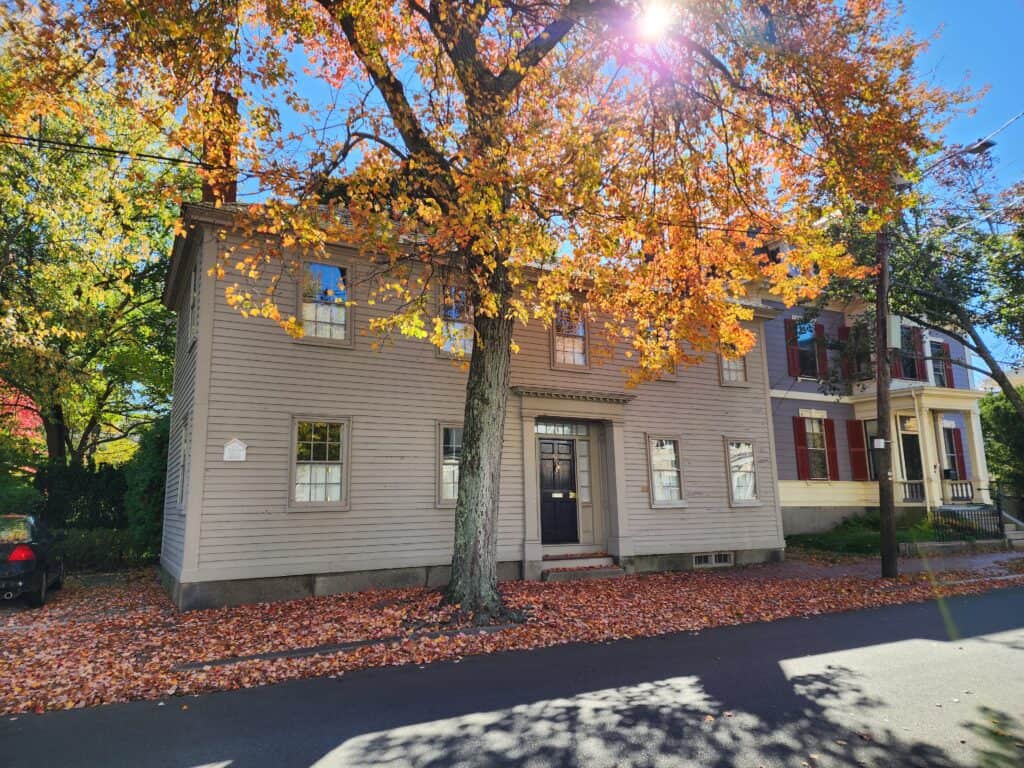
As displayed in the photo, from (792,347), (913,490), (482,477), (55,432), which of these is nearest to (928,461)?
(913,490)

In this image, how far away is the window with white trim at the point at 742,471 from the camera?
1506 centimetres

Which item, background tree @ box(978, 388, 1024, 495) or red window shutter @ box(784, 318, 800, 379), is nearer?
red window shutter @ box(784, 318, 800, 379)

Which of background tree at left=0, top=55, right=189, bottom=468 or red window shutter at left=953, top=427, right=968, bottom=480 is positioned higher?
background tree at left=0, top=55, right=189, bottom=468

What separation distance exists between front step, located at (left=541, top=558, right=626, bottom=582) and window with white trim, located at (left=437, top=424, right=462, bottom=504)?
2359 millimetres

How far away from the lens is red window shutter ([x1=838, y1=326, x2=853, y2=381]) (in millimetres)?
19109

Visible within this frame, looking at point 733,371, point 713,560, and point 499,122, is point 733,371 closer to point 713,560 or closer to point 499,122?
point 713,560

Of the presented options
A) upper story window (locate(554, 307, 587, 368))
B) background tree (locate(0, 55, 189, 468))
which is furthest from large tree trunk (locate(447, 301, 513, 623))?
background tree (locate(0, 55, 189, 468))

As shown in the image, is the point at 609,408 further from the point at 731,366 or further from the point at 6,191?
the point at 6,191

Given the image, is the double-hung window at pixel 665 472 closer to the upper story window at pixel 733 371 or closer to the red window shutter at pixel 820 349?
the upper story window at pixel 733 371

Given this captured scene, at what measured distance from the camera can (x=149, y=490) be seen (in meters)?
13.2

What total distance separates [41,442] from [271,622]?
832 inches

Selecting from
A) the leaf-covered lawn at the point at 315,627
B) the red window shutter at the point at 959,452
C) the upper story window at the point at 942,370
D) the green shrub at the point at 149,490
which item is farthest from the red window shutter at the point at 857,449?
the green shrub at the point at 149,490

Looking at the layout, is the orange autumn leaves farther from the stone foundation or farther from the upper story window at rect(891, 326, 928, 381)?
the upper story window at rect(891, 326, 928, 381)

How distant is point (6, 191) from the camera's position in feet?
42.0
